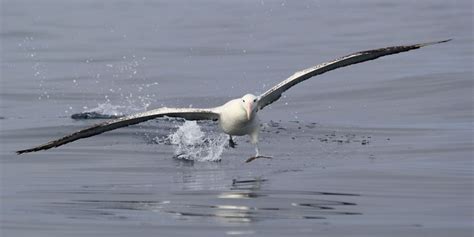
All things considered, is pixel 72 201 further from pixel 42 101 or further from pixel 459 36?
pixel 459 36

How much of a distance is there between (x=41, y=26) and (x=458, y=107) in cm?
2524

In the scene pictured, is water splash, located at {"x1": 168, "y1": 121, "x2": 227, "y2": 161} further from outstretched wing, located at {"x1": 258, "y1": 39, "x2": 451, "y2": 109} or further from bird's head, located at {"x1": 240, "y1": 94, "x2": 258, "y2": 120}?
outstretched wing, located at {"x1": 258, "y1": 39, "x2": 451, "y2": 109}

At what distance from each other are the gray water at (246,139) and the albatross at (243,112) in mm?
620

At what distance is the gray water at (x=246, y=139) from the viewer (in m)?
14.3

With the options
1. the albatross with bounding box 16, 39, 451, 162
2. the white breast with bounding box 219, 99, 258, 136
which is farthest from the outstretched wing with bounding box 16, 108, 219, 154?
the white breast with bounding box 219, 99, 258, 136

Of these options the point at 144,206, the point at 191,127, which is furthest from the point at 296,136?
the point at 144,206

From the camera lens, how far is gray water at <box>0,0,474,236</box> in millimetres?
14266

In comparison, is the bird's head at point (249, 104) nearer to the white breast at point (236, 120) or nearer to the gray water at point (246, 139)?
the white breast at point (236, 120)

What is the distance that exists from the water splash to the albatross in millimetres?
1274

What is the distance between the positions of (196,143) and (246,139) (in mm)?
849

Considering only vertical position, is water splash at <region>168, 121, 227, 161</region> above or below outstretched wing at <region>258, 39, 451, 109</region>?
below

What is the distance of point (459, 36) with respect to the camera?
122 feet

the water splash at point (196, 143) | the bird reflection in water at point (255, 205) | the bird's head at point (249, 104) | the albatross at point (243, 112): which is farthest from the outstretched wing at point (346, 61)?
the water splash at point (196, 143)

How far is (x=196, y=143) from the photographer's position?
2031 centimetres
